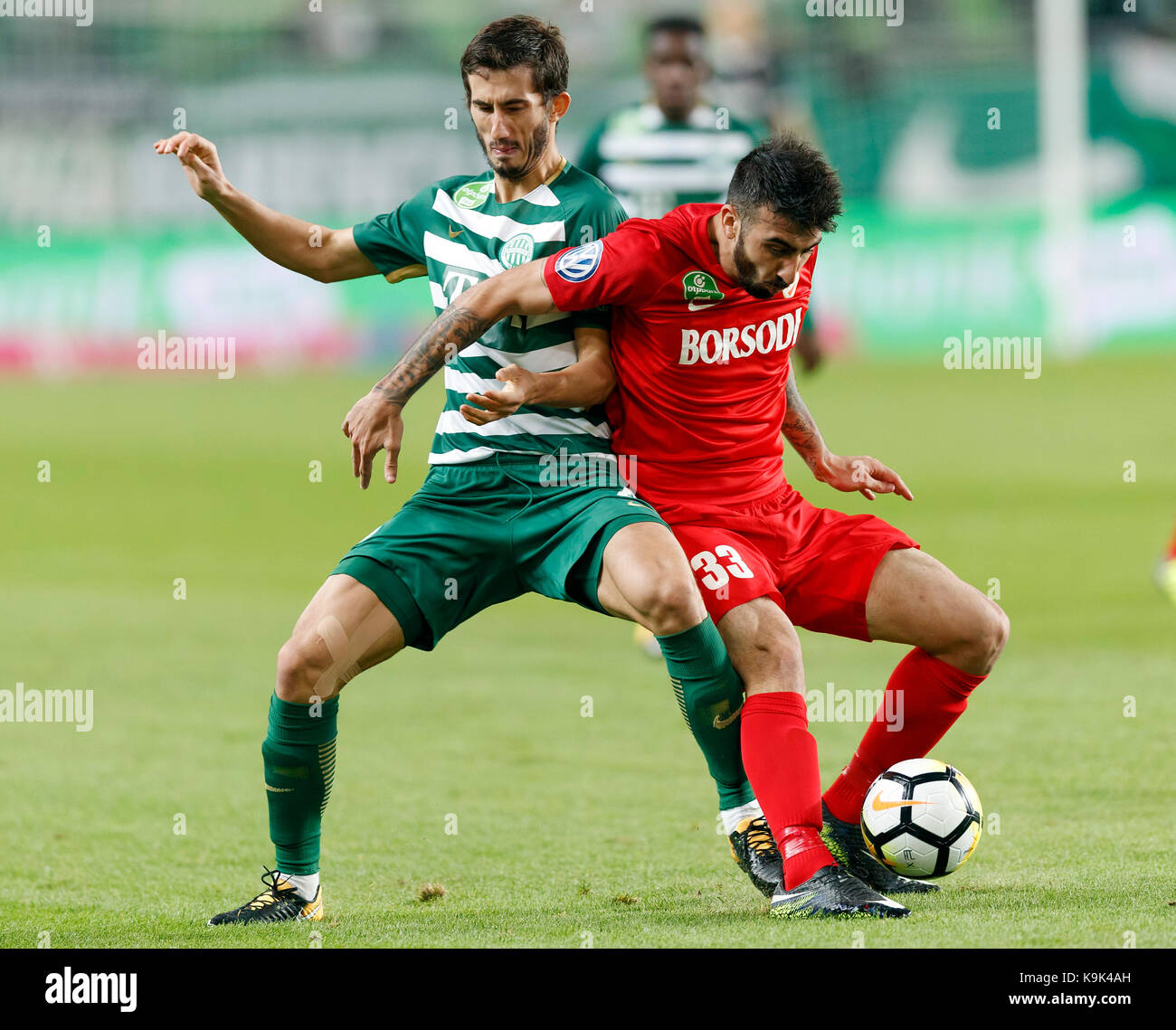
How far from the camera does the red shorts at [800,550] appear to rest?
4.46m

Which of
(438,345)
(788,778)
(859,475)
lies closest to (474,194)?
(438,345)

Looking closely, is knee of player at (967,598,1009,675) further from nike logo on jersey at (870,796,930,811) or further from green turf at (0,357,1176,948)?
green turf at (0,357,1176,948)

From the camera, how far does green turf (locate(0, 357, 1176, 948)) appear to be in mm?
4328

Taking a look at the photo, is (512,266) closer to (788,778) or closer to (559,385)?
(559,385)

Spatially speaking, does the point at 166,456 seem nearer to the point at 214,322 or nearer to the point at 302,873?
the point at 214,322

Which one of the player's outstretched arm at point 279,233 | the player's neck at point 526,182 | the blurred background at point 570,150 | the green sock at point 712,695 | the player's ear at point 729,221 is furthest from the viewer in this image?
the blurred background at point 570,150

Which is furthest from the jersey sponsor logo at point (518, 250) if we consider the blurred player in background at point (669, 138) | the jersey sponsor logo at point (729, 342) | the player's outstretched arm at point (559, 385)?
the blurred player in background at point (669, 138)

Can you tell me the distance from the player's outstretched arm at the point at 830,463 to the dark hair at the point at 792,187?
2.57ft

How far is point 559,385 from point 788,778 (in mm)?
1199

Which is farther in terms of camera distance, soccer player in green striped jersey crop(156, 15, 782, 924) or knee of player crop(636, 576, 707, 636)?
soccer player in green striped jersey crop(156, 15, 782, 924)

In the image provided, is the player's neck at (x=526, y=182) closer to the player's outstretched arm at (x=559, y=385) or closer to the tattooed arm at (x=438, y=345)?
the tattooed arm at (x=438, y=345)

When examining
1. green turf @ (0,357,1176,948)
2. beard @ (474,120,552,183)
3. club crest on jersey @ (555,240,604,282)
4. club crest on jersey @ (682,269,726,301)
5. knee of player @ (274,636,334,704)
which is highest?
beard @ (474,120,552,183)

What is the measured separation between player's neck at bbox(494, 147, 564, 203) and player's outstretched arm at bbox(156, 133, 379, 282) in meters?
0.49

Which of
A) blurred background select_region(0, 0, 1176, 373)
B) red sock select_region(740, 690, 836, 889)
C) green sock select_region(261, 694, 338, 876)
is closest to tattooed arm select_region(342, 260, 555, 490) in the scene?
green sock select_region(261, 694, 338, 876)
